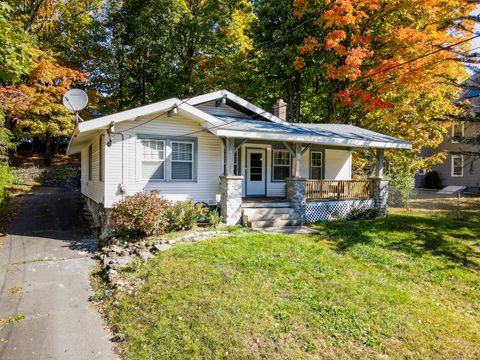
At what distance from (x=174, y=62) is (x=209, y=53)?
304 cm

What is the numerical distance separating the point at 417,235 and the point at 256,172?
6478 mm

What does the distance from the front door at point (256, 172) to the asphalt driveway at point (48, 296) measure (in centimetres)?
645

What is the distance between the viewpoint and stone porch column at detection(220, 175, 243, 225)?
10.4 meters

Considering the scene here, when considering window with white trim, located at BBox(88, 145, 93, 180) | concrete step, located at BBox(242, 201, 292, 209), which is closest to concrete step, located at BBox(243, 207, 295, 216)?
concrete step, located at BBox(242, 201, 292, 209)

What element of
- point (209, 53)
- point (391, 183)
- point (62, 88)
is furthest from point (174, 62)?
point (391, 183)

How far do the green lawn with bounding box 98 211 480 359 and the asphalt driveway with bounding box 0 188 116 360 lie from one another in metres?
0.52

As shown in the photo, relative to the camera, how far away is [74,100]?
1101 cm

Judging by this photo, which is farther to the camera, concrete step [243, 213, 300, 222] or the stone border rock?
concrete step [243, 213, 300, 222]

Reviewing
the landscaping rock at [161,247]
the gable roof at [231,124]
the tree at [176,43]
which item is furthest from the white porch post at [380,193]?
the tree at [176,43]

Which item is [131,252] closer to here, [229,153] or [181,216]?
[181,216]

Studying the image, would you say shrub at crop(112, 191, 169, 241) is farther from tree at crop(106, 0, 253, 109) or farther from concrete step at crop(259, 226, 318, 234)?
tree at crop(106, 0, 253, 109)

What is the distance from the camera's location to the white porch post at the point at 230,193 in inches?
408

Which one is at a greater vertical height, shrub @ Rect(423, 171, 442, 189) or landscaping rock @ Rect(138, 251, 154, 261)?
shrub @ Rect(423, 171, 442, 189)

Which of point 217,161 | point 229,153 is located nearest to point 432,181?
point 217,161
